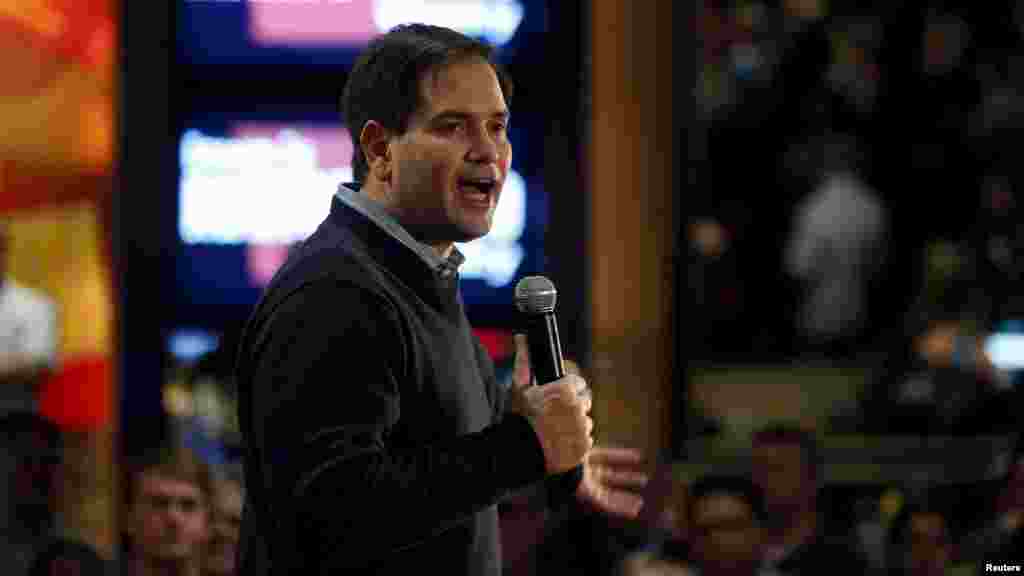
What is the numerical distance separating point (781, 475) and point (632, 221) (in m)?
1.61

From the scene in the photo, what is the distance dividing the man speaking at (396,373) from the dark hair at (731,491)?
2404 mm

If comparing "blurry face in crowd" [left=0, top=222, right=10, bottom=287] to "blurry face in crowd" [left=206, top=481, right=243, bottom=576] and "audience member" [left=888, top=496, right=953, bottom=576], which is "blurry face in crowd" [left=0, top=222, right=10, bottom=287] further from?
"audience member" [left=888, top=496, right=953, bottom=576]

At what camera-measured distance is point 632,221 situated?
6160 mm

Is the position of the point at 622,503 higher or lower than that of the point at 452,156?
lower

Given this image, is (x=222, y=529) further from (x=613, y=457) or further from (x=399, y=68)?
(x=399, y=68)

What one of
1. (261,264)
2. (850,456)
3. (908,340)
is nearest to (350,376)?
(261,264)

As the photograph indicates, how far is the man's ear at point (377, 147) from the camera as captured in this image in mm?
2037

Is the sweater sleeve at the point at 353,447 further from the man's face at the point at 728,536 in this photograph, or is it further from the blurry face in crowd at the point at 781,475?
the blurry face in crowd at the point at 781,475

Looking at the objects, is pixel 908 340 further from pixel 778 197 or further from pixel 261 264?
pixel 261 264

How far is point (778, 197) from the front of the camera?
802 cm

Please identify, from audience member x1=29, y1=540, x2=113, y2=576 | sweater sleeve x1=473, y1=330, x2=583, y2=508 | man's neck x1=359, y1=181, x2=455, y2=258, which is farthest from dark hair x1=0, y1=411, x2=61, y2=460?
man's neck x1=359, y1=181, x2=455, y2=258

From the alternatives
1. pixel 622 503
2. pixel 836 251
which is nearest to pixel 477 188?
pixel 622 503

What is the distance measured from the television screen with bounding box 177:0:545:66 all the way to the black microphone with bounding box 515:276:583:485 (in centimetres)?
382

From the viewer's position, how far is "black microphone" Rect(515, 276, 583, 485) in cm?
201
